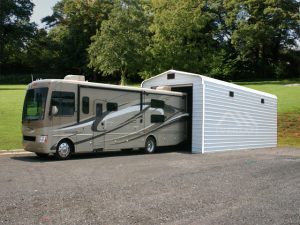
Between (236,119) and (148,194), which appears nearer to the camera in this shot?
(148,194)

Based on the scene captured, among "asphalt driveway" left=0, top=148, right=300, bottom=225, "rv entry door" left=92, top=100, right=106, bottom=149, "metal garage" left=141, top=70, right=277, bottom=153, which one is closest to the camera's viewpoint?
"asphalt driveway" left=0, top=148, right=300, bottom=225

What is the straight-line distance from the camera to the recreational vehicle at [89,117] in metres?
15.0

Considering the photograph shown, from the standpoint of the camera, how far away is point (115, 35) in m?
50.8

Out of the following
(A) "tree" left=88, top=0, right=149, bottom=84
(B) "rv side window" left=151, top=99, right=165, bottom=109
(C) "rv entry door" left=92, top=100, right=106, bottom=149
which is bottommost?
(C) "rv entry door" left=92, top=100, right=106, bottom=149

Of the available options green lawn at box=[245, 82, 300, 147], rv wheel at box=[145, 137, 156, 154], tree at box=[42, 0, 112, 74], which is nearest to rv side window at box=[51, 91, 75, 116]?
rv wheel at box=[145, 137, 156, 154]

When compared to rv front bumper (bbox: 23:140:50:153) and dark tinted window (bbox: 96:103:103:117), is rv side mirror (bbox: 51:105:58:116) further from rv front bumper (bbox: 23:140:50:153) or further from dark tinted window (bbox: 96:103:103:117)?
dark tinted window (bbox: 96:103:103:117)

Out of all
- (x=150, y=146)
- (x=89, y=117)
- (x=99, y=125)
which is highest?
(x=89, y=117)

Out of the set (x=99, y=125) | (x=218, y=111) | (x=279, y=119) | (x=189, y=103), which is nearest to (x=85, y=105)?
(x=99, y=125)

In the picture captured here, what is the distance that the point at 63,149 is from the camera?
15438 mm

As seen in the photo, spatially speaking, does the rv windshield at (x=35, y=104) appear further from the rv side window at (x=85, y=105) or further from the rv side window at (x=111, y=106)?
the rv side window at (x=111, y=106)

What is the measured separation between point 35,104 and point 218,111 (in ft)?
29.2

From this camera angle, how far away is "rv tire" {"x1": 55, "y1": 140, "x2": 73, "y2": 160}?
50.2 feet

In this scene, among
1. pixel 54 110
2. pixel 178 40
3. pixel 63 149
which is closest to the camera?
pixel 54 110

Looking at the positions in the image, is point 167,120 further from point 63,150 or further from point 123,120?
point 63,150
